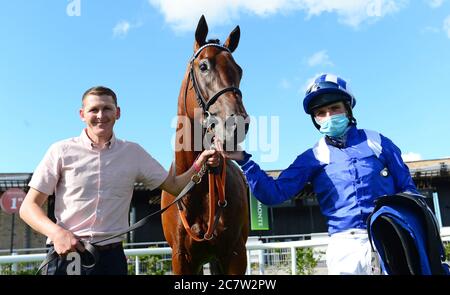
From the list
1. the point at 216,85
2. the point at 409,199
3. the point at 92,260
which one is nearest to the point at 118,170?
the point at 92,260

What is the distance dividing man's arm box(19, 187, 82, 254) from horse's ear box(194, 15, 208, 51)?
5.40 feet

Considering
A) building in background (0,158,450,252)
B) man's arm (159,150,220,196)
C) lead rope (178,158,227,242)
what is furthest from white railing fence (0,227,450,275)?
building in background (0,158,450,252)

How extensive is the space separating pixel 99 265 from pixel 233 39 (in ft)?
6.78

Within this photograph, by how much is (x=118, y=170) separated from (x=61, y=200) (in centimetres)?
29

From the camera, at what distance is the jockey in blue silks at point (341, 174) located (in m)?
1.91

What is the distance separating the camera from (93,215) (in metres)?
1.90

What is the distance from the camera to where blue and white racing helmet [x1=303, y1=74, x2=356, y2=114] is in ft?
6.91

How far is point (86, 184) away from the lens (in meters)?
1.89

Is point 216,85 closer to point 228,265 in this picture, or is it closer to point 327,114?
point 327,114

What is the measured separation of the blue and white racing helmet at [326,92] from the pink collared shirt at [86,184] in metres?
1.01

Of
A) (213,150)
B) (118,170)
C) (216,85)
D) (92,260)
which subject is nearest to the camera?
(92,260)

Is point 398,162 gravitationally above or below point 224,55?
below

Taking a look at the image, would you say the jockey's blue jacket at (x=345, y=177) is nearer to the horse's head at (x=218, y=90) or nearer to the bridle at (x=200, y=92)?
the horse's head at (x=218, y=90)

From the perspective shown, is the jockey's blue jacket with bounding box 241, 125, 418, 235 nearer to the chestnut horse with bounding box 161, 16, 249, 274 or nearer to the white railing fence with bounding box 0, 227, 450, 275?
the chestnut horse with bounding box 161, 16, 249, 274
